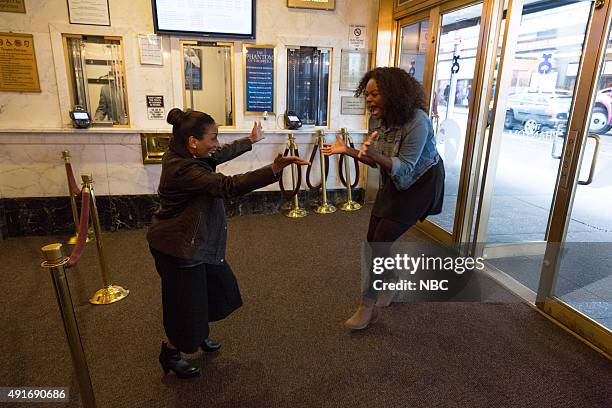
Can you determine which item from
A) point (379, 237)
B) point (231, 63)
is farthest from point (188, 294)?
point (231, 63)

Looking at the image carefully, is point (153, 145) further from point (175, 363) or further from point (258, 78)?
point (175, 363)

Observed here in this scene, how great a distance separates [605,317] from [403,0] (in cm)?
349

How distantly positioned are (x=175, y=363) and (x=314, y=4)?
12.4 ft

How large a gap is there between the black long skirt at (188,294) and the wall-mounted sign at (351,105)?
316 cm

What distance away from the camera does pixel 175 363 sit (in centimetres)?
197

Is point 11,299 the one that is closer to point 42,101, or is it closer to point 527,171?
point 42,101

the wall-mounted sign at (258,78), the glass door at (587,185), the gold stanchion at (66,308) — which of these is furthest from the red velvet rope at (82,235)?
the glass door at (587,185)

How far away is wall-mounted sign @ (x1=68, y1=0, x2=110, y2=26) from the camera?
3.62 m

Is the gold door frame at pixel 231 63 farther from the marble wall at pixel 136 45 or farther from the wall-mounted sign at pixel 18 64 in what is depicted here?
the wall-mounted sign at pixel 18 64

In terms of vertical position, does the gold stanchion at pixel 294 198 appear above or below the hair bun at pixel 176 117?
below

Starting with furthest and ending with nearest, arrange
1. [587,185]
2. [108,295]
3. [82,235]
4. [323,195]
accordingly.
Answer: [323,195]
[108,295]
[587,185]
[82,235]

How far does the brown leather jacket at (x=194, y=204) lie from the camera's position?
5.18ft

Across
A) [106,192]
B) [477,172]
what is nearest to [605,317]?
[477,172]

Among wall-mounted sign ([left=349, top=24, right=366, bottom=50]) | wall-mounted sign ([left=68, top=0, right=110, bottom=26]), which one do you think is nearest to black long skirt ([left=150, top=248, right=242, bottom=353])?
wall-mounted sign ([left=68, top=0, right=110, bottom=26])
